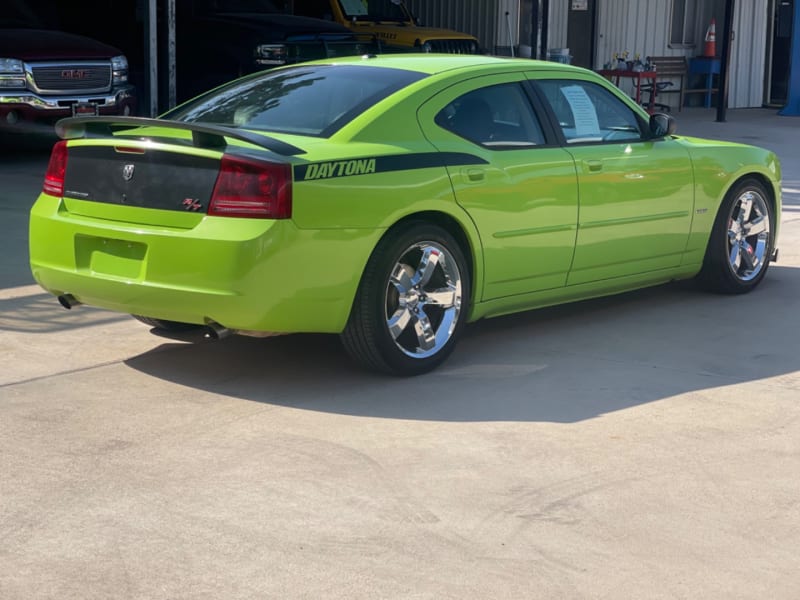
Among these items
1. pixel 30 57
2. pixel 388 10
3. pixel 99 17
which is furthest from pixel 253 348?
pixel 388 10

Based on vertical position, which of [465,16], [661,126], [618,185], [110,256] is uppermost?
[465,16]

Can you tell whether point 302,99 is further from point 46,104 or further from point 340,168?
point 46,104

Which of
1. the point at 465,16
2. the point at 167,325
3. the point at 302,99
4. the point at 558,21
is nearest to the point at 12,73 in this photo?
the point at 167,325

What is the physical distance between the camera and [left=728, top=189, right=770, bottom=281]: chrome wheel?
8.27 m

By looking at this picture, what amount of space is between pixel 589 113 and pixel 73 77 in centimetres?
775

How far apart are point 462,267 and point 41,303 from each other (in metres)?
2.60

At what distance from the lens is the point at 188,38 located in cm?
1677

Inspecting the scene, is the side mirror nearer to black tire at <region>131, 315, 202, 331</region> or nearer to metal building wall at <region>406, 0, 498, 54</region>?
black tire at <region>131, 315, 202, 331</region>

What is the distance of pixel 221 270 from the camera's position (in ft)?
18.4

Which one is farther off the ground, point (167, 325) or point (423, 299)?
point (423, 299)

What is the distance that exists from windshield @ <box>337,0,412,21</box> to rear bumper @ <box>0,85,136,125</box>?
5960mm

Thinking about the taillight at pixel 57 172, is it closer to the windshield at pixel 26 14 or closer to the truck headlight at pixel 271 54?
the windshield at pixel 26 14

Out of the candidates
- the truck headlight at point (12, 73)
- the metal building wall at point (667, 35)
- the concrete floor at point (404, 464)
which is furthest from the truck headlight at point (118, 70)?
the metal building wall at point (667, 35)

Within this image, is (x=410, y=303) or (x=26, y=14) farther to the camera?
(x=26, y=14)
